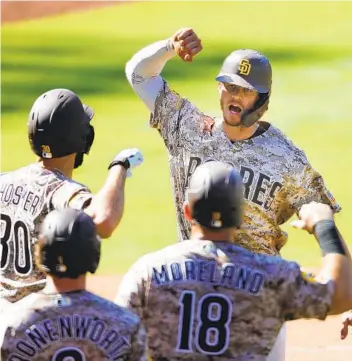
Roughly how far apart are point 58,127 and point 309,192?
1361 mm

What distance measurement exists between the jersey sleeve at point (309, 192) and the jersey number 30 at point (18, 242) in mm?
1437

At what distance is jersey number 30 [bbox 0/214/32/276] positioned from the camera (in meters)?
5.35

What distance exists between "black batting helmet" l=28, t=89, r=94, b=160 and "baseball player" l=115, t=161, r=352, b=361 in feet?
3.35

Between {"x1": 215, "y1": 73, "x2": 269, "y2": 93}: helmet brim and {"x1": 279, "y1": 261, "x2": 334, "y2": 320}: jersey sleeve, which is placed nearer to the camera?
{"x1": 279, "y1": 261, "x2": 334, "y2": 320}: jersey sleeve

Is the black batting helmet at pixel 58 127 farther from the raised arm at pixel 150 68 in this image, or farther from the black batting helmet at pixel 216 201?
the black batting helmet at pixel 216 201

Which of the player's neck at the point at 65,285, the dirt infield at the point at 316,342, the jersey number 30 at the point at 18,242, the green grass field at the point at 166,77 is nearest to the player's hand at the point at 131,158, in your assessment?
the jersey number 30 at the point at 18,242

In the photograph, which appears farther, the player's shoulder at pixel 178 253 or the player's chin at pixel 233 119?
the player's chin at pixel 233 119

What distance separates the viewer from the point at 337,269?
15.5 ft

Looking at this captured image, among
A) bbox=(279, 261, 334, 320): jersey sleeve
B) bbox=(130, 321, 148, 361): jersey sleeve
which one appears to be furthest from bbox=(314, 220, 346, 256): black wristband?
bbox=(130, 321, 148, 361): jersey sleeve

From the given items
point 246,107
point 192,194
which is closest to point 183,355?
point 192,194

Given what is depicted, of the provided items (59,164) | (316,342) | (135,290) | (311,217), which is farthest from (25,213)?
(316,342)

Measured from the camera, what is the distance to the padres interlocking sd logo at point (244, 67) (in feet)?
20.2

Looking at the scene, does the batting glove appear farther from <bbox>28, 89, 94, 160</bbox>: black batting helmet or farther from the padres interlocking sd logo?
the padres interlocking sd logo

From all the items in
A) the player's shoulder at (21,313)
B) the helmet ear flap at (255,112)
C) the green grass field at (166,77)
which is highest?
the green grass field at (166,77)
